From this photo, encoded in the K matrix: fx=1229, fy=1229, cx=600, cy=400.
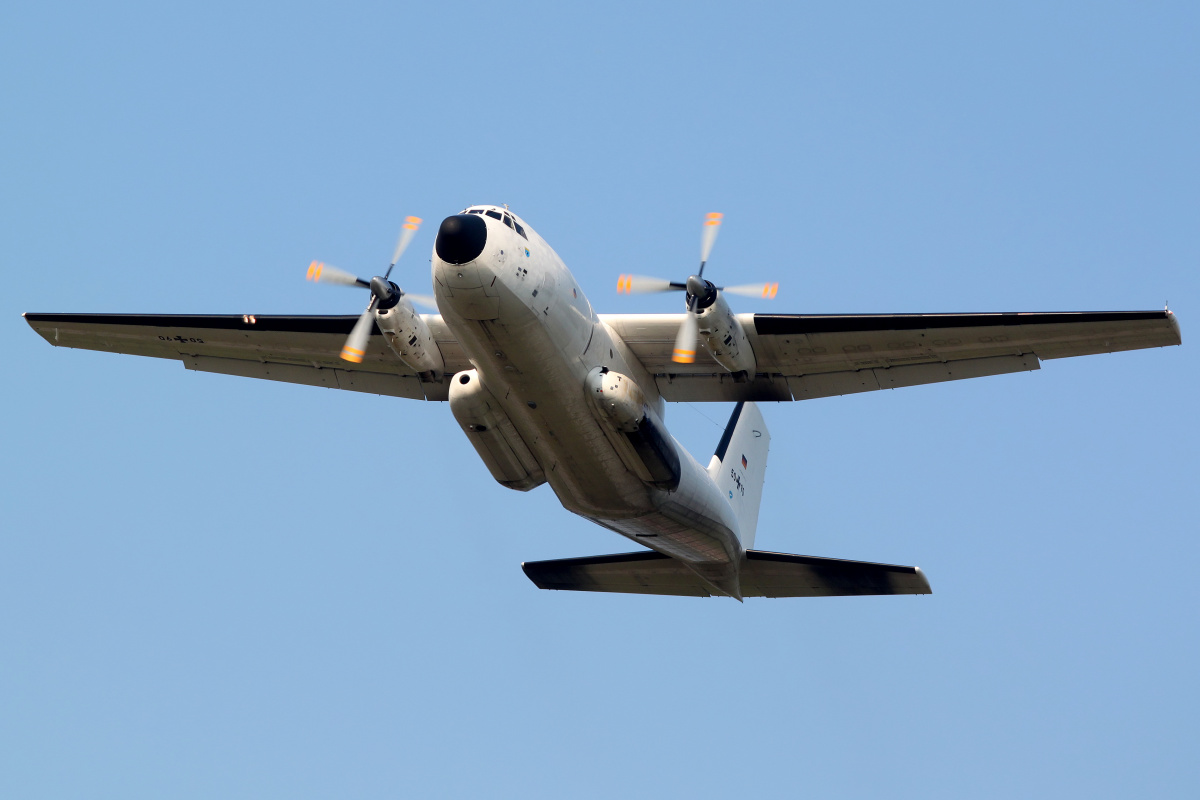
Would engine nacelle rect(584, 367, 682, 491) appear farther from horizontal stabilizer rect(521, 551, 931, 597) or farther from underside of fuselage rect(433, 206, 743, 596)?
horizontal stabilizer rect(521, 551, 931, 597)

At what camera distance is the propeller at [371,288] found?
19.7 m

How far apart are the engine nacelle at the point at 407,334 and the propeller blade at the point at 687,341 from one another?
4214 mm

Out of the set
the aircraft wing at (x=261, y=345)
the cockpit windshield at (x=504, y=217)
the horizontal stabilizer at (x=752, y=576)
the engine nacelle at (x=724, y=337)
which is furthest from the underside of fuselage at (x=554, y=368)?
the aircraft wing at (x=261, y=345)

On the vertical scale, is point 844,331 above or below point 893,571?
above

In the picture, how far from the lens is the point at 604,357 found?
769 inches

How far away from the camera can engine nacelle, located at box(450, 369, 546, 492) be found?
1902 cm

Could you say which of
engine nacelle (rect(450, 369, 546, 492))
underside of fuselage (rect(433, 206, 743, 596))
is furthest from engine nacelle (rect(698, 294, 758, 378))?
engine nacelle (rect(450, 369, 546, 492))

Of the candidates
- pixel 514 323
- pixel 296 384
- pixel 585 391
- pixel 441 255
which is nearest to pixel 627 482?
pixel 585 391

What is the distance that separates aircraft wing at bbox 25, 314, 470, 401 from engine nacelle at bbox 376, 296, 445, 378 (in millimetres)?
569

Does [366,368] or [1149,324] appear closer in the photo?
[1149,324]

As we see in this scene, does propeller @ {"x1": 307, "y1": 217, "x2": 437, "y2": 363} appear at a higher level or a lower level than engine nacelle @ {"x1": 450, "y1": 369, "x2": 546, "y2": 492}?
higher

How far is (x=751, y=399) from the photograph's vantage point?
21.6 metres

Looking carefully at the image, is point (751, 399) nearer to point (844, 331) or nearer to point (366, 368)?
point (844, 331)

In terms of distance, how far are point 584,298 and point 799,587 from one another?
7.89 metres
